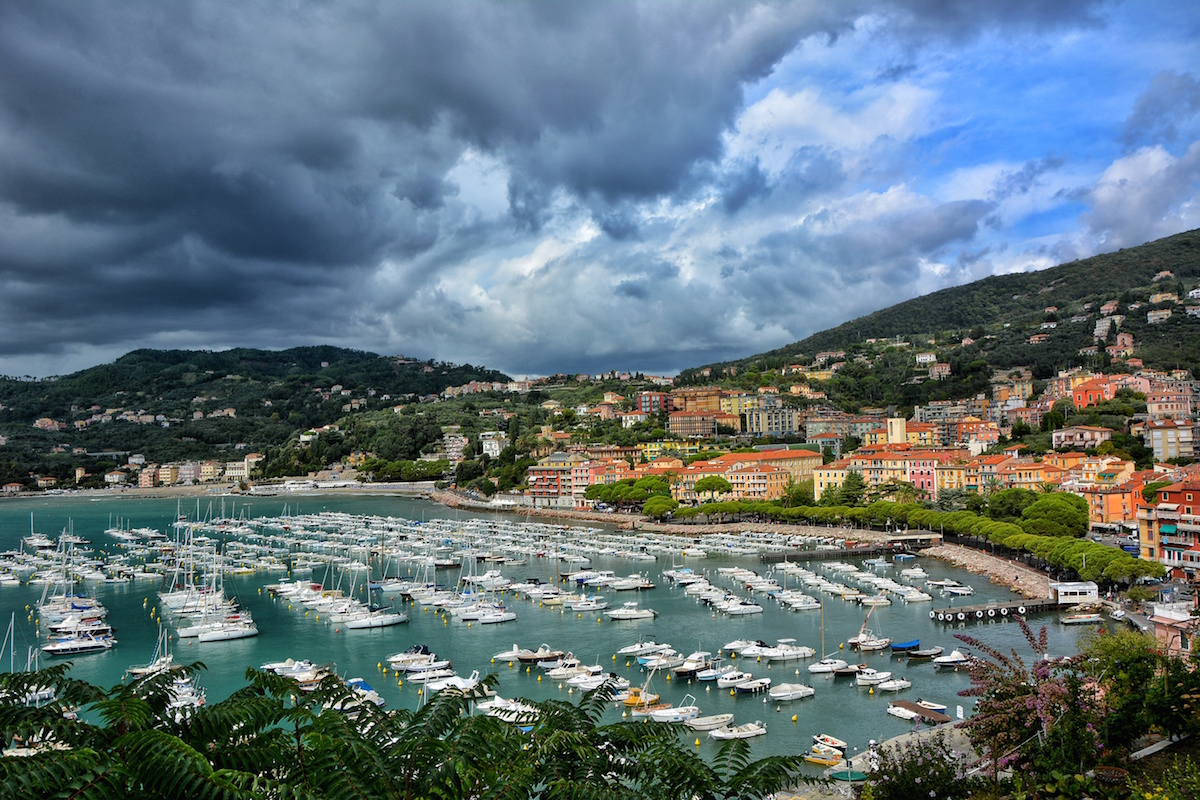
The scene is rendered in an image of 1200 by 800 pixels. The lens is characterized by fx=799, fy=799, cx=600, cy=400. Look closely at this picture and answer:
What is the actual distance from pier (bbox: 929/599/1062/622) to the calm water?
0.48 m

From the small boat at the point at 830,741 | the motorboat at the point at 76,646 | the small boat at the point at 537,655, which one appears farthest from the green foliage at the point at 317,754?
the motorboat at the point at 76,646

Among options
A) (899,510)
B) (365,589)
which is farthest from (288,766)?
(899,510)

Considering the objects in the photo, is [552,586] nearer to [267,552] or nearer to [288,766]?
[267,552]

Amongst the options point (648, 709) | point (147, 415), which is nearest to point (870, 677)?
point (648, 709)

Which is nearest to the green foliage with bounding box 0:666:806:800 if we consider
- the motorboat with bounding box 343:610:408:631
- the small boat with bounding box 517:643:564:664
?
the small boat with bounding box 517:643:564:664

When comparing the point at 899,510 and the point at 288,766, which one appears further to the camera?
the point at 899,510

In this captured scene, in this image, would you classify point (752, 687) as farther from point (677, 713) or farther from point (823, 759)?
point (823, 759)

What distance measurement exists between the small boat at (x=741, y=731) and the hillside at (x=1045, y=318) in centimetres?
8227

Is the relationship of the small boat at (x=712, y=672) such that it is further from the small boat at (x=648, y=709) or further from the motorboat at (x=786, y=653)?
the small boat at (x=648, y=709)

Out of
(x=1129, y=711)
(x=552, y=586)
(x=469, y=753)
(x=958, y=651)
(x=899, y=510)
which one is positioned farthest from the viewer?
(x=899, y=510)

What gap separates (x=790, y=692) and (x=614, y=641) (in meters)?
8.03

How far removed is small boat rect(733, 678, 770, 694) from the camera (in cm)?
2239

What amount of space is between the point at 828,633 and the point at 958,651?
4862 mm

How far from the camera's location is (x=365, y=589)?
3928 centimetres
